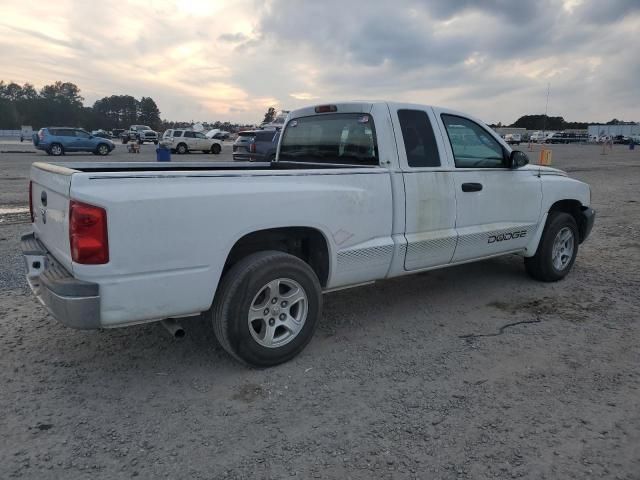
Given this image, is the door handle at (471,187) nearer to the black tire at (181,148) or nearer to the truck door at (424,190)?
the truck door at (424,190)

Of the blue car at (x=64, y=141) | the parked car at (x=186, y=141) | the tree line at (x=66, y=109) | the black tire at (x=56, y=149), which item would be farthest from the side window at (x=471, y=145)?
the tree line at (x=66, y=109)

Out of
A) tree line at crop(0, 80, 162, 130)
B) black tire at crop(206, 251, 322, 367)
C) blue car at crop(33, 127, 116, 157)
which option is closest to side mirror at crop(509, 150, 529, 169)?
black tire at crop(206, 251, 322, 367)

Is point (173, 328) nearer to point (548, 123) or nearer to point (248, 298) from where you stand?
point (248, 298)

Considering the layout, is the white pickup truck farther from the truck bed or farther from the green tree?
the green tree

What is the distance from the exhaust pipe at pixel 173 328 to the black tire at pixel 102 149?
28757mm

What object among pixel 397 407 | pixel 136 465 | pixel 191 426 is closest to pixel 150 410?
pixel 191 426

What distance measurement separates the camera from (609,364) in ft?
12.2

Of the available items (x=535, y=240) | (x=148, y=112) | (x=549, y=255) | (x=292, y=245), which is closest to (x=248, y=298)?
(x=292, y=245)

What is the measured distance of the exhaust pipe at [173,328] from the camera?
10.5 feet

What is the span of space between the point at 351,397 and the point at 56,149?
29431 millimetres

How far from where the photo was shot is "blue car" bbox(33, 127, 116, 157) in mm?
27344

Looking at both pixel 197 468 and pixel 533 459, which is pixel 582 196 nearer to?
pixel 533 459

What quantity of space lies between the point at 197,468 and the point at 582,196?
533 centimetres

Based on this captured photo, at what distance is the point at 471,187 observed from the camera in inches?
184
